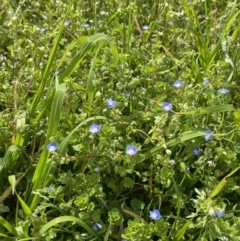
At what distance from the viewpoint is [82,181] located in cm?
154

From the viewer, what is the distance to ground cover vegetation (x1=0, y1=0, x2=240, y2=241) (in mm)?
1509

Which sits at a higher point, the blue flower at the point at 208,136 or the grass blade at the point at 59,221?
the blue flower at the point at 208,136

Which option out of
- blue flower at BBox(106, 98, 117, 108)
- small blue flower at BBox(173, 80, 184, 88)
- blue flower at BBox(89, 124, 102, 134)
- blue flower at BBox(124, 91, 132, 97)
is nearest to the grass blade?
blue flower at BBox(89, 124, 102, 134)

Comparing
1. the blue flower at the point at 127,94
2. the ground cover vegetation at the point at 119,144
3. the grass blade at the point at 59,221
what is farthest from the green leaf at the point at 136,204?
the blue flower at the point at 127,94

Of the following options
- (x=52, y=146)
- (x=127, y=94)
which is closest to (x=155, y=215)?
(x=52, y=146)

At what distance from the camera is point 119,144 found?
5.48 feet

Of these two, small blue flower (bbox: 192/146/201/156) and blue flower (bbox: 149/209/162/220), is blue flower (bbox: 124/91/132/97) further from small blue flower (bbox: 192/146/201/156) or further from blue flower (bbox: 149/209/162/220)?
blue flower (bbox: 149/209/162/220)

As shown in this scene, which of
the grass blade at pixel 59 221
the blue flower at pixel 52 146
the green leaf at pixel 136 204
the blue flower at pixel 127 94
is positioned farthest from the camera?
the blue flower at pixel 127 94

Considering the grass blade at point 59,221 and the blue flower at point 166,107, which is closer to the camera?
the grass blade at point 59,221

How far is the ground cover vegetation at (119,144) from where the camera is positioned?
4.95 feet

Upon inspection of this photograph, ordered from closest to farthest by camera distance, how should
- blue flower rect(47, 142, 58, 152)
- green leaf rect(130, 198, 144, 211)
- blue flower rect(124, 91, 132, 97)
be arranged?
blue flower rect(47, 142, 58, 152) < green leaf rect(130, 198, 144, 211) < blue flower rect(124, 91, 132, 97)

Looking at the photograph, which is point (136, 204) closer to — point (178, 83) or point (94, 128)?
point (94, 128)

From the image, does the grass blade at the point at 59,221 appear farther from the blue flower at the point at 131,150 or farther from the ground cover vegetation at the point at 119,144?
the blue flower at the point at 131,150

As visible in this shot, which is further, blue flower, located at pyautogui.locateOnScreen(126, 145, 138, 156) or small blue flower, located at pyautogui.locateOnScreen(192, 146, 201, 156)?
small blue flower, located at pyautogui.locateOnScreen(192, 146, 201, 156)
